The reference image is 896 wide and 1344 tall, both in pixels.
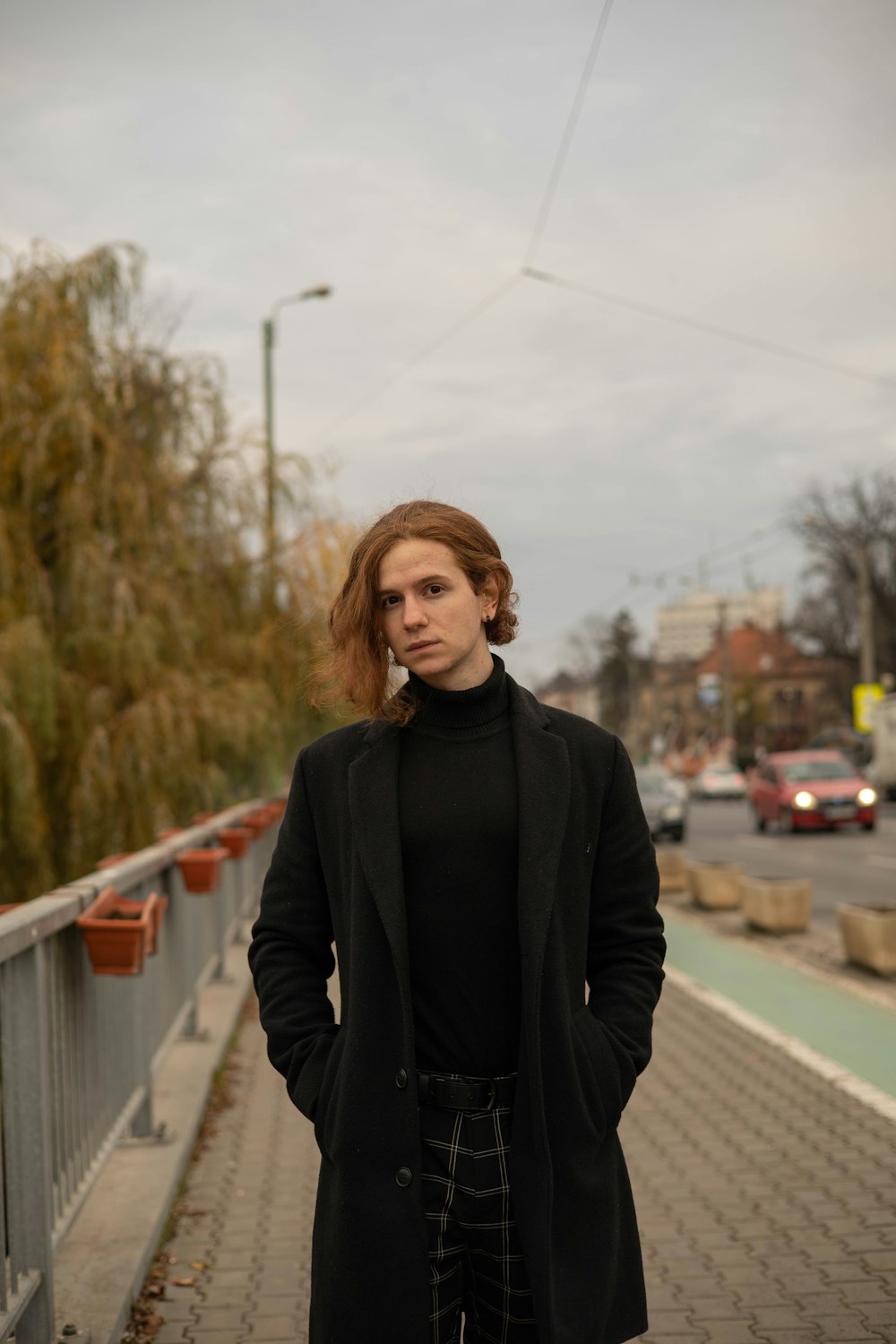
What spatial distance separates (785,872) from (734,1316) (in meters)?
16.8

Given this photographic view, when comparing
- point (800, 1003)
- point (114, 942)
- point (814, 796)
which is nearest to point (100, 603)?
point (800, 1003)

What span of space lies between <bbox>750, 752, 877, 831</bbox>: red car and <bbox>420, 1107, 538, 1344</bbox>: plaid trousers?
26.9 m

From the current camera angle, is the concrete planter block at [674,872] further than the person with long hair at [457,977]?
Yes

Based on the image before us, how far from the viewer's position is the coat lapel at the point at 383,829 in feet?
7.86

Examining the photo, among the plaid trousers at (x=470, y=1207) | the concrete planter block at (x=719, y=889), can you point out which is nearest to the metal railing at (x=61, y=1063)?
the plaid trousers at (x=470, y=1207)

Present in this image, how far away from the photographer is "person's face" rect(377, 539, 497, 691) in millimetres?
2539

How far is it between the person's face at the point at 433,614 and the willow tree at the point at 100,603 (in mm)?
7561

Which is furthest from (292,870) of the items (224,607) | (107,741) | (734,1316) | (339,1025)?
(224,607)

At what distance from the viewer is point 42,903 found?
13.5ft

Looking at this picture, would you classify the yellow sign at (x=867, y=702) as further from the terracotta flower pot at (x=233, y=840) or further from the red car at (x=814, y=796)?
the terracotta flower pot at (x=233, y=840)

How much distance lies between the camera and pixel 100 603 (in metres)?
11.2

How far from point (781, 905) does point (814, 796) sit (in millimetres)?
15548

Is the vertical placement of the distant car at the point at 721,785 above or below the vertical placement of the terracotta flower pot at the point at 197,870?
below

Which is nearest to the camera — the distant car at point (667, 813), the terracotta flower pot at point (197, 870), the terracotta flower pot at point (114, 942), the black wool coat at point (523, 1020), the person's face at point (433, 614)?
the black wool coat at point (523, 1020)
